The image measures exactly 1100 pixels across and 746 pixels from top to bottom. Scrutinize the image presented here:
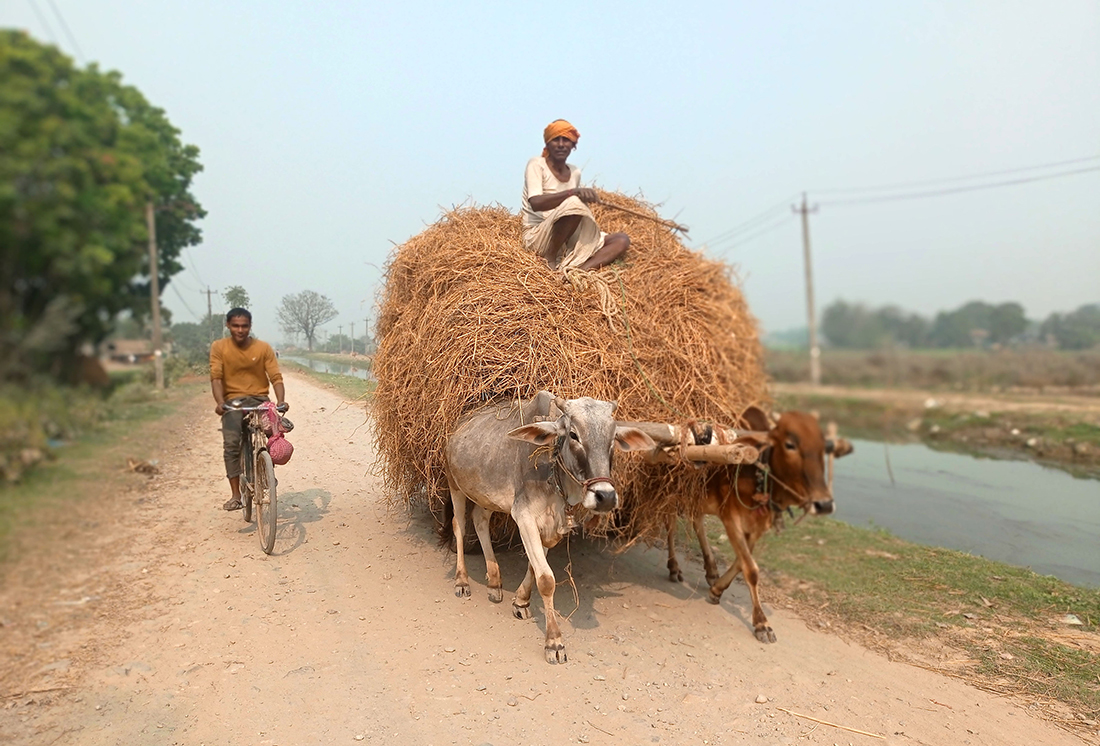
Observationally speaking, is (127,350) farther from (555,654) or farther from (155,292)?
(555,654)

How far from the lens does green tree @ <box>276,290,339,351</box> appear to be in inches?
183

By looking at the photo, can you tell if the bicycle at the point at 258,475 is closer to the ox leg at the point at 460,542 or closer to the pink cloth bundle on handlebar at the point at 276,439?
the pink cloth bundle on handlebar at the point at 276,439

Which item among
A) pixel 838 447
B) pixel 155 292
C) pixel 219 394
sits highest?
pixel 155 292

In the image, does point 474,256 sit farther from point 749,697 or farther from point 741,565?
point 749,697

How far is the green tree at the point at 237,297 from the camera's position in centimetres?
392

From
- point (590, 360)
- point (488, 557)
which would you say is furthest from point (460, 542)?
point (590, 360)

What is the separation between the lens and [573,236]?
16.4 feet

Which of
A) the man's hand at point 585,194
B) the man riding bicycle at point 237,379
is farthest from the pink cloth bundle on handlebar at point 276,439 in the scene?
the man's hand at point 585,194

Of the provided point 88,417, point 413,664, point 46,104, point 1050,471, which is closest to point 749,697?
point 413,664

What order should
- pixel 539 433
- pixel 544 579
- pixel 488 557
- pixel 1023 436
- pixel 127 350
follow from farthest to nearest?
pixel 1023 436 → pixel 488 557 → pixel 544 579 → pixel 539 433 → pixel 127 350

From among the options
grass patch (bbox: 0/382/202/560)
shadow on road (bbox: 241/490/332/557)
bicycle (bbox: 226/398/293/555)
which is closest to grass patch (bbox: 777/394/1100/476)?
shadow on road (bbox: 241/490/332/557)

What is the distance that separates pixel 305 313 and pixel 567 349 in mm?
2126

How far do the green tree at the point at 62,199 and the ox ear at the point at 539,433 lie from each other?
222 cm

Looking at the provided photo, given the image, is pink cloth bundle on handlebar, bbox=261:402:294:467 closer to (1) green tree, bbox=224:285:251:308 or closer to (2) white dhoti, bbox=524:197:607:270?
(1) green tree, bbox=224:285:251:308
